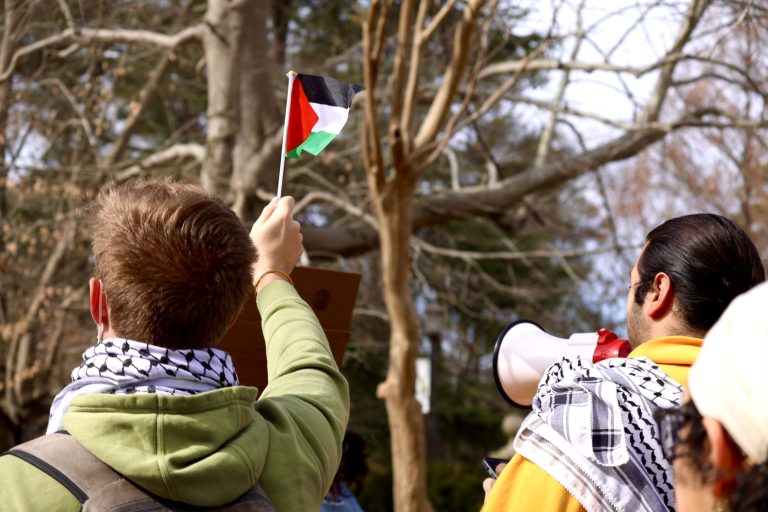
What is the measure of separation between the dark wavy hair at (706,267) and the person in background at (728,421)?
0.97 metres

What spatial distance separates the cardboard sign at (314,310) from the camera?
2.55 meters

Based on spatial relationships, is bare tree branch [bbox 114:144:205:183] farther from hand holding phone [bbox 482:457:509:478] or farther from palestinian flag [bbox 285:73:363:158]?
hand holding phone [bbox 482:457:509:478]

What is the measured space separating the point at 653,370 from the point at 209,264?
936 millimetres

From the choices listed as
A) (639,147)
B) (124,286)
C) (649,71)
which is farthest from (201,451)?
(639,147)

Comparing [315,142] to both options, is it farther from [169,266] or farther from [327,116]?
[169,266]

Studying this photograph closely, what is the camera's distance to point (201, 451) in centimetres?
166

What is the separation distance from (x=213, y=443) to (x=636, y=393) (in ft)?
2.88

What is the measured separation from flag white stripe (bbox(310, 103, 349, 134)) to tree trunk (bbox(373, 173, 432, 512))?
14.7 ft

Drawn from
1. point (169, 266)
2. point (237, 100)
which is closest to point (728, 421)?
point (169, 266)

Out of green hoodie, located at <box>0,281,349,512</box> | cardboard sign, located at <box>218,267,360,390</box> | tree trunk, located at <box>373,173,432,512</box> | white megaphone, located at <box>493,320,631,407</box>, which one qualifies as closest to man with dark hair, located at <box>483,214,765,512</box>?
white megaphone, located at <box>493,320,631,407</box>

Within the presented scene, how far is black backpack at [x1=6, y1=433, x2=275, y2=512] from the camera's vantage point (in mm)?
1584

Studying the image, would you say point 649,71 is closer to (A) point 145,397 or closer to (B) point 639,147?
(B) point 639,147

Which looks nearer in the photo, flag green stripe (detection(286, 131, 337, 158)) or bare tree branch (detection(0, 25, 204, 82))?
flag green stripe (detection(286, 131, 337, 158))

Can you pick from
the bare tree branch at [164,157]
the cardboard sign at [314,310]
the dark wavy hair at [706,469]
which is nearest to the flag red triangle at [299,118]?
the cardboard sign at [314,310]
